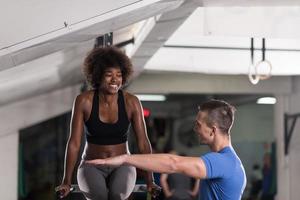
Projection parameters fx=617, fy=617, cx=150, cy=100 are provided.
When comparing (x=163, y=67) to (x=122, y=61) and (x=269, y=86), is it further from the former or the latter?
(x=122, y=61)

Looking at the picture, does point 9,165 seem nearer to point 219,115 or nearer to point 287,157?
point 287,157

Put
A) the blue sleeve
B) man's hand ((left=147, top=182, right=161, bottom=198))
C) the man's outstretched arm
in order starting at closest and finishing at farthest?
1. the man's outstretched arm
2. the blue sleeve
3. man's hand ((left=147, top=182, right=161, bottom=198))

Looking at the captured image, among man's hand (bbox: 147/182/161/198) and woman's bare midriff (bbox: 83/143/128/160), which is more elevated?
woman's bare midriff (bbox: 83/143/128/160)

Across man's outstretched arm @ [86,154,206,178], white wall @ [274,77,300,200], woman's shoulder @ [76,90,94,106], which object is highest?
woman's shoulder @ [76,90,94,106]

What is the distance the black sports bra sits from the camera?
9.77 feet

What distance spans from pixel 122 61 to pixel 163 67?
4704 mm

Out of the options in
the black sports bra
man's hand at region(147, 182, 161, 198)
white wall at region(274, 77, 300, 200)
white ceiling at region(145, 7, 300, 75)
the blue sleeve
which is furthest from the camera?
white wall at region(274, 77, 300, 200)

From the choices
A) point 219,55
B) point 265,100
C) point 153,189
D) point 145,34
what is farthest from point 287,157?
point 153,189

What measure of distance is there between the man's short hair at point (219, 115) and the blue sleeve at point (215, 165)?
5.1 inches

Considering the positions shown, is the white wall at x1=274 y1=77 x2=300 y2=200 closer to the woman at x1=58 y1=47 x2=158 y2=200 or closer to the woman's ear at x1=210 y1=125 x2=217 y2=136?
the woman at x1=58 y1=47 x2=158 y2=200

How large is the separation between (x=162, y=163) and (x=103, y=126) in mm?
622

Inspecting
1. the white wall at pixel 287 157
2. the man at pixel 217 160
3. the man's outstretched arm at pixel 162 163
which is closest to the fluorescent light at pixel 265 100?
the white wall at pixel 287 157

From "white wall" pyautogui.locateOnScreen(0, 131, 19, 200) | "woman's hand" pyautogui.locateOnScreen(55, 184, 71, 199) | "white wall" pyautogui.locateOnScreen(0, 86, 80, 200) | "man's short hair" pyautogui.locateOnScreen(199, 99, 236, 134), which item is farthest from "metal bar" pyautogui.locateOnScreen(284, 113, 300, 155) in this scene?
"man's short hair" pyautogui.locateOnScreen(199, 99, 236, 134)

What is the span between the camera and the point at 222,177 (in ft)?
8.59
